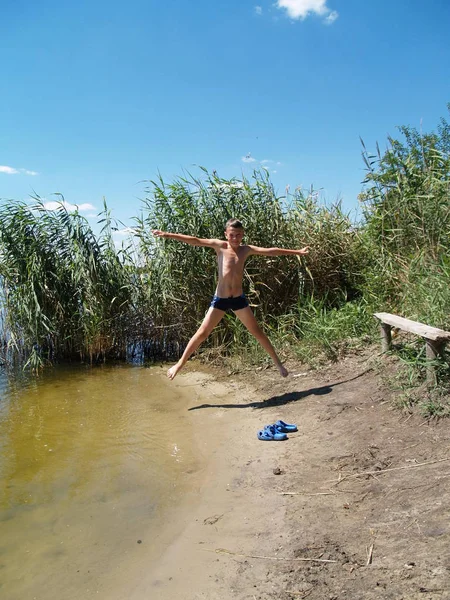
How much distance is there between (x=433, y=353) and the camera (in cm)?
415

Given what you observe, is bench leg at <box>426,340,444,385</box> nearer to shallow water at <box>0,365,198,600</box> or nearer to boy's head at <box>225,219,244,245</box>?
shallow water at <box>0,365,198,600</box>

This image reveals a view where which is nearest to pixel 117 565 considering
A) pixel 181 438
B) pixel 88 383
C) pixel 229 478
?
pixel 229 478

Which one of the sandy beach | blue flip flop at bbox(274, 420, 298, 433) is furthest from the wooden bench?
blue flip flop at bbox(274, 420, 298, 433)

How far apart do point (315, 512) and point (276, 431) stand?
139cm

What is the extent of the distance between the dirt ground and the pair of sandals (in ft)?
0.21

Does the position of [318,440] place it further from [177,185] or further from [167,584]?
[177,185]

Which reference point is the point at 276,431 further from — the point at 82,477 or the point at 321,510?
the point at 82,477

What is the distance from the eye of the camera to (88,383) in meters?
6.73

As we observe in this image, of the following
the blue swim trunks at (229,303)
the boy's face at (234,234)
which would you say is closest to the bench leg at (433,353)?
the blue swim trunks at (229,303)

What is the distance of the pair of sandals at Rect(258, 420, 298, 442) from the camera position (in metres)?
4.41

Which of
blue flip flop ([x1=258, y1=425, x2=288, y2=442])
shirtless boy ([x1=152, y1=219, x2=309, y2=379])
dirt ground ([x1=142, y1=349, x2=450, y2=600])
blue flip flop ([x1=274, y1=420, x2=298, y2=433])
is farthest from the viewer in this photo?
shirtless boy ([x1=152, y1=219, x2=309, y2=379])

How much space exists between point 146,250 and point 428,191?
13.9 feet

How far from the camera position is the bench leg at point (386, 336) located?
529 centimetres

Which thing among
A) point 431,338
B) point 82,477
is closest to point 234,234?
point 431,338
